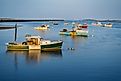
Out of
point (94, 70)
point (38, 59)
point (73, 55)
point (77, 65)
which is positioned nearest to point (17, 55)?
point (38, 59)

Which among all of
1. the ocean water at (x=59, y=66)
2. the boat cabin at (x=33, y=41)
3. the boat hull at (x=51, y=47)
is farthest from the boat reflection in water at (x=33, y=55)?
the boat cabin at (x=33, y=41)

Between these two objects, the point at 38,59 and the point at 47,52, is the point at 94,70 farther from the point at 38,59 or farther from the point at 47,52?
the point at 47,52

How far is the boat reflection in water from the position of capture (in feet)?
91.2

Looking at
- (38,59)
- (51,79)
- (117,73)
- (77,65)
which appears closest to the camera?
(51,79)

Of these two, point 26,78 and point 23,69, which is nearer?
point 26,78

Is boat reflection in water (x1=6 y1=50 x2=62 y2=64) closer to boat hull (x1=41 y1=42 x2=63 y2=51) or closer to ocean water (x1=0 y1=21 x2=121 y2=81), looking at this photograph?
ocean water (x1=0 y1=21 x2=121 y2=81)

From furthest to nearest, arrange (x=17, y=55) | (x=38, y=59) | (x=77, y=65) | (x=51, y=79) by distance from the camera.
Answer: (x=17, y=55) < (x=38, y=59) < (x=77, y=65) < (x=51, y=79)

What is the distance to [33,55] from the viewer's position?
98.4 ft

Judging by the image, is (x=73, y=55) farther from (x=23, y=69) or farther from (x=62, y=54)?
(x=23, y=69)

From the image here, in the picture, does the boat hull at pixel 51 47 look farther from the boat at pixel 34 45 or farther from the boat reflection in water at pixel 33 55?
the boat reflection in water at pixel 33 55

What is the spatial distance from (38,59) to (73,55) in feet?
13.1

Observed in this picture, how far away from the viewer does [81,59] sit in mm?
28078

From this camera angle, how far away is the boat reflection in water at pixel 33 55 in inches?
1094

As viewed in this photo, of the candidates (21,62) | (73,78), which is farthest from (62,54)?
(73,78)
